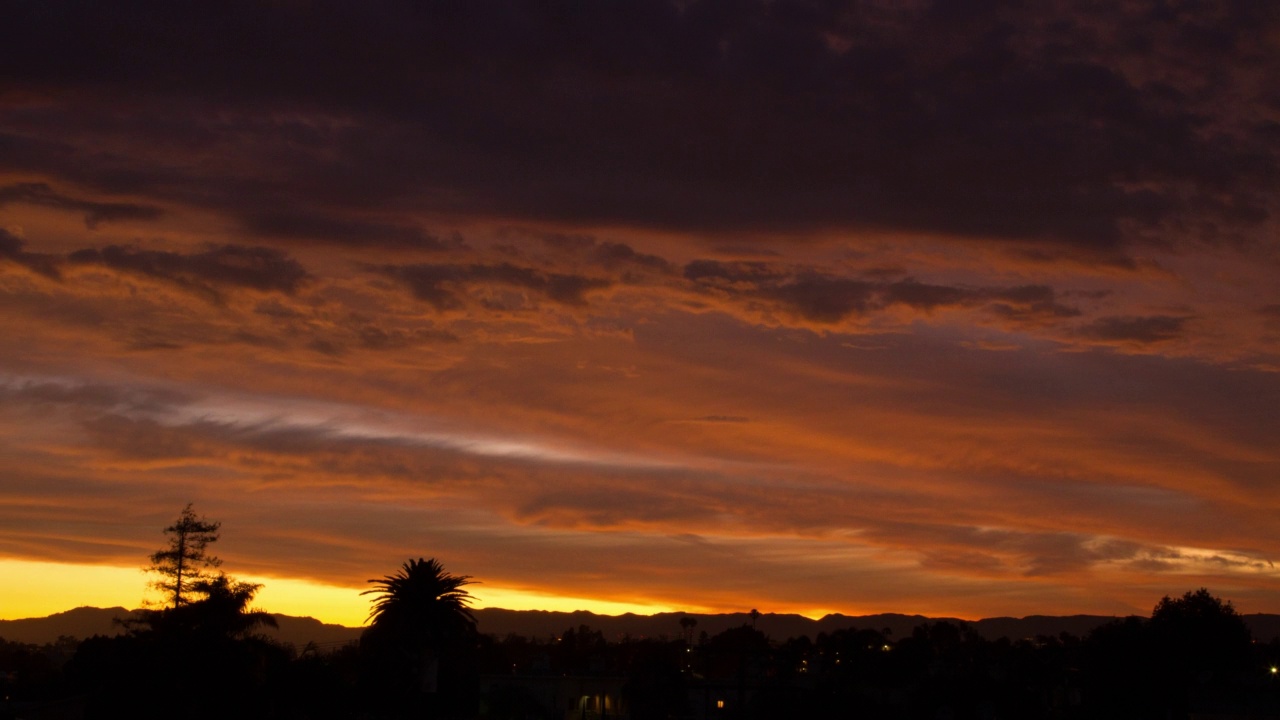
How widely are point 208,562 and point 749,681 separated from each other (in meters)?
57.1

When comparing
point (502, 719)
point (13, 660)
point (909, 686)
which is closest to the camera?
point (502, 719)

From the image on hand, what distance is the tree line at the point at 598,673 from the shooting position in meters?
55.9

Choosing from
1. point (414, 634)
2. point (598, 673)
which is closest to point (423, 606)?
point (414, 634)

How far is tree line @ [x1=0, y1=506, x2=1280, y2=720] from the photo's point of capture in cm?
5594

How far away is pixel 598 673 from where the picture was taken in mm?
116750

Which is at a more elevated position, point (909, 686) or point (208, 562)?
point (208, 562)

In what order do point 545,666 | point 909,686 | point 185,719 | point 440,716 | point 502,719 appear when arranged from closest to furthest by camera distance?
point 185,719 < point 440,716 < point 502,719 < point 545,666 < point 909,686

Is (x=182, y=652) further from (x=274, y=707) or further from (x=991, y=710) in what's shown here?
(x=991, y=710)

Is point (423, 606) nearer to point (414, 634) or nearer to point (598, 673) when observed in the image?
point (414, 634)

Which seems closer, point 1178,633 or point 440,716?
point 440,716

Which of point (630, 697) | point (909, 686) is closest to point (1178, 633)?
point (909, 686)

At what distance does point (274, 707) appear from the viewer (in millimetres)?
58375

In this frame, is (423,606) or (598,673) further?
(598,673)

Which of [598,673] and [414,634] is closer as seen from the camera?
[414,634]
